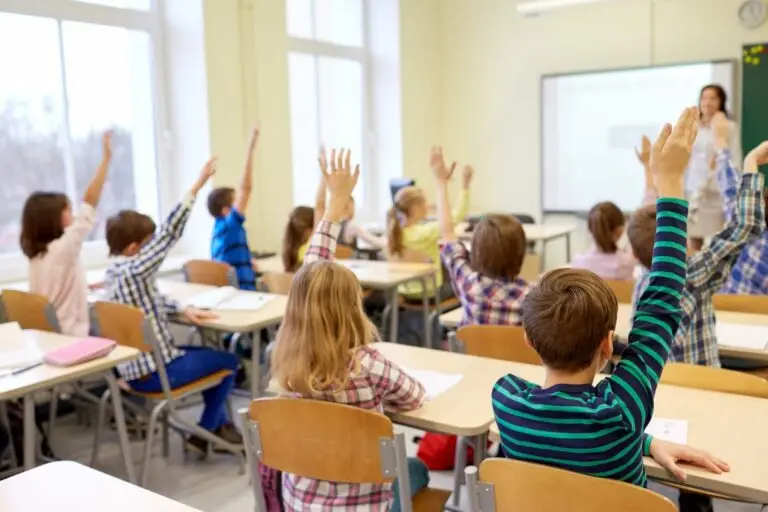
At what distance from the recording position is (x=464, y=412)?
1.92 meters

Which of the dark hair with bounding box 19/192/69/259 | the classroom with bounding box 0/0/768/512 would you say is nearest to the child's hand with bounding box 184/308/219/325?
the classroom with bounding box 0/0/768/512

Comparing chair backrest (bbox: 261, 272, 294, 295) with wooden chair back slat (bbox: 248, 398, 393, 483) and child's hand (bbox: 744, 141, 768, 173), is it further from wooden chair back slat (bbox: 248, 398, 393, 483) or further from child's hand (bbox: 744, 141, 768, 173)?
child's hand (bbox: 744, 141, 768, 173)

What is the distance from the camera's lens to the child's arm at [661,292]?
1.36 m

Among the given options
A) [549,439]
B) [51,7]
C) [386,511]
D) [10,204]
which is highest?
[51,7]

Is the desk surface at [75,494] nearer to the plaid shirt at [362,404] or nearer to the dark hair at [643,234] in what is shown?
the plaid shirt at [362,404]

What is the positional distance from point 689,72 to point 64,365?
5.35 meters

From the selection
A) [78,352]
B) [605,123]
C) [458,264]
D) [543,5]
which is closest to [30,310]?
[78,352]

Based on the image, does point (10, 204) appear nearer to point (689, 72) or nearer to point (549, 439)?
point (549, 439)

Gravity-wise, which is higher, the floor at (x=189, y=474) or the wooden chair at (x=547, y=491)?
the wooden chair at (x=547, y=491)

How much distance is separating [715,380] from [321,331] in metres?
1.08

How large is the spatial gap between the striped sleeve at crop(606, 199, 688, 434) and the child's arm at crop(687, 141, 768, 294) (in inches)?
39.3

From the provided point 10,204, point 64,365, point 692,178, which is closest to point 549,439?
point 64,365

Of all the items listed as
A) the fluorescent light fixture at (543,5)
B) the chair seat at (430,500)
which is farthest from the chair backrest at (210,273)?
the fluorescent light fixture at (543,5)

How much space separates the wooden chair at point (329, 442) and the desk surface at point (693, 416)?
23cm
